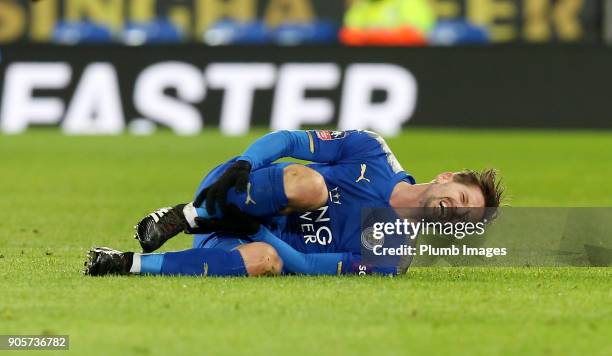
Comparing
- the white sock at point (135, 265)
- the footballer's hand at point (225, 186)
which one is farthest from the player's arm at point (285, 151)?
the white sock at point (135, 265)

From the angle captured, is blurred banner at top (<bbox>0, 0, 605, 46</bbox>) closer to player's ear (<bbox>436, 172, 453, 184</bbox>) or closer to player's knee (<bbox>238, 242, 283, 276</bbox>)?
player's ear (<bbox>436, 172, 453, 184</bbox>)

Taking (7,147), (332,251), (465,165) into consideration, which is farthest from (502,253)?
(7,147)

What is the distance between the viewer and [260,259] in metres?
6.72

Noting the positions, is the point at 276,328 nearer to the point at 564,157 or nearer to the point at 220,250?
the point at 220,250

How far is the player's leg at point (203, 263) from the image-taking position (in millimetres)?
6730

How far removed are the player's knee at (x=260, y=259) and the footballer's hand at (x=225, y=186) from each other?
262mm

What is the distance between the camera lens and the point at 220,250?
678 centimetres

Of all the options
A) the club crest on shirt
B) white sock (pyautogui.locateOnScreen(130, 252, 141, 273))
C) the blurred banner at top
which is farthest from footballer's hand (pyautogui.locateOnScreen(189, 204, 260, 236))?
the blurred banner at top

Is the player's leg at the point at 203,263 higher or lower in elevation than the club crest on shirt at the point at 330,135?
lower

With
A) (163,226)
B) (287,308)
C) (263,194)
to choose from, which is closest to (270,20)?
(163,226)

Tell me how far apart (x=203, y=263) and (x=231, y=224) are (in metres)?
0.23

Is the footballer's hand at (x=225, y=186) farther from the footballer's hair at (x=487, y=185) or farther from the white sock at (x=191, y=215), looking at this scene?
the footballer's hair at (x=487, y=185)

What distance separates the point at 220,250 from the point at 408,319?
1370mm

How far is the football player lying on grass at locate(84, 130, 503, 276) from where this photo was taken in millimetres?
6633
